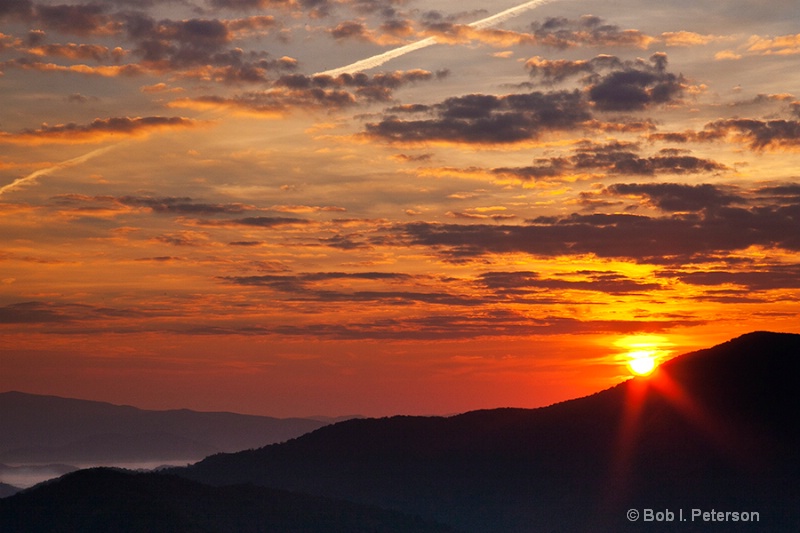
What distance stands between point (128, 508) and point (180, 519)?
34.7ft

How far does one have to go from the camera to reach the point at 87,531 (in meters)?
192

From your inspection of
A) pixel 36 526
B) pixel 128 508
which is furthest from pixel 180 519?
pixel 36 526

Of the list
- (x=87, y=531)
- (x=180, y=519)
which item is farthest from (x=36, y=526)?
(x=180, y=519)

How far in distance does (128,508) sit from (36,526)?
54.9 ft

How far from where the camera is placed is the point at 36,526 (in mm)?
196625

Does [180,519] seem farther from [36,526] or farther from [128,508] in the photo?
[36,526]

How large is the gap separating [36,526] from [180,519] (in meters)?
26.5

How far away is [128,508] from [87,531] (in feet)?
30.6

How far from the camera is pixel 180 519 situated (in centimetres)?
19675

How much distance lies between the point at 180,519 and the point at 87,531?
16495 millimetres

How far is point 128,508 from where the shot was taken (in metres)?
199

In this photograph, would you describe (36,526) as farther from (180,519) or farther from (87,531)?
(180,519)
